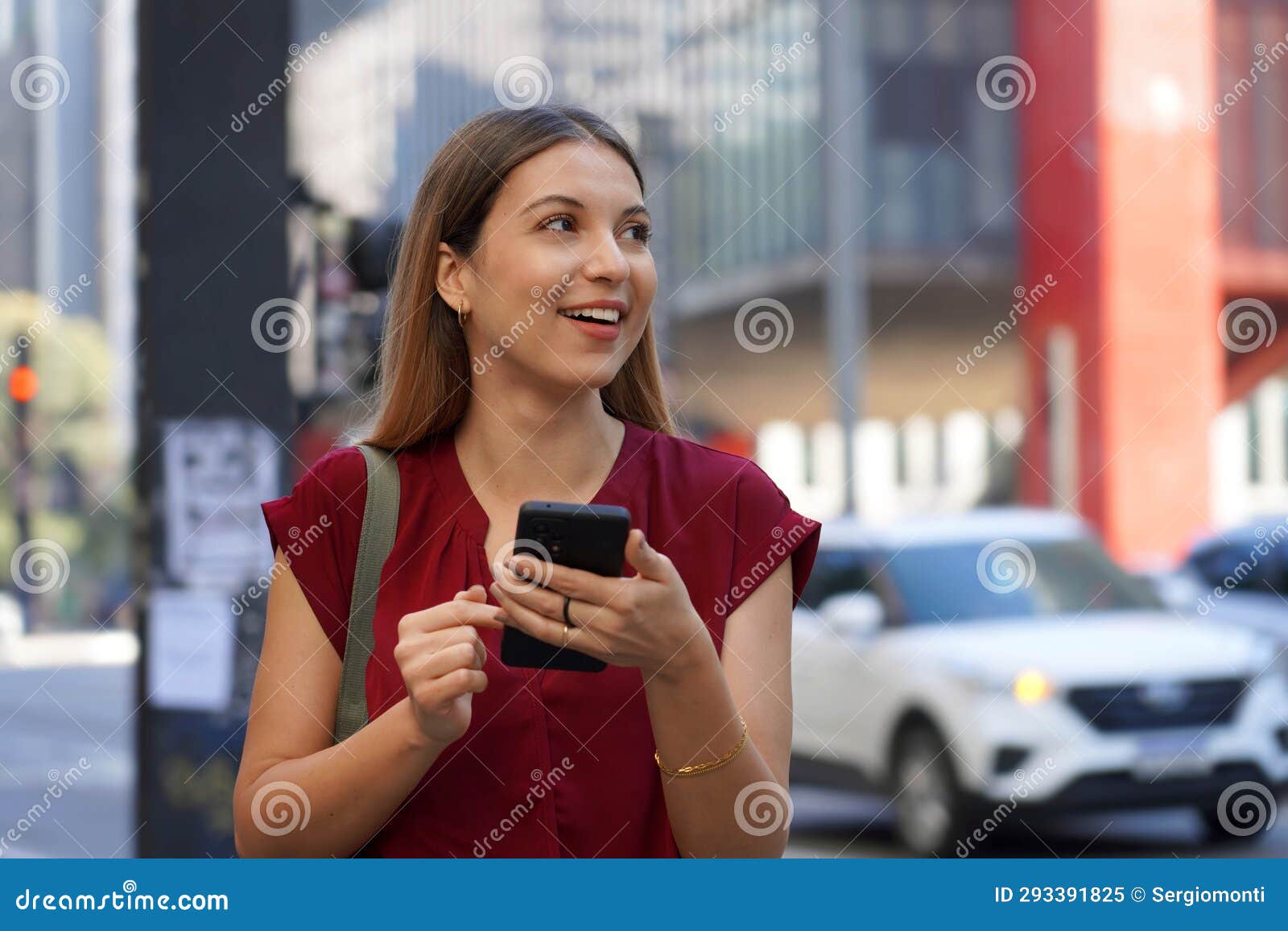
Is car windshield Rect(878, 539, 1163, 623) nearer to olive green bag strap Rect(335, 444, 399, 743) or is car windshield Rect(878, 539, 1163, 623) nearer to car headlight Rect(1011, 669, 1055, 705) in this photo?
car headlight Rect(1011, 669, 1055, 705)

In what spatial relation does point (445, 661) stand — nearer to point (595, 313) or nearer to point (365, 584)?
point (365, 584)

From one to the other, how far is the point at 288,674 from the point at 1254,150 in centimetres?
2524

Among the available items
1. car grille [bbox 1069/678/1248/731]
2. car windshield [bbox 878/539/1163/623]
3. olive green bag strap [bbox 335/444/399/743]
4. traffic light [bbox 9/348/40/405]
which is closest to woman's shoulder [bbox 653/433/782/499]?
olive green bag strap [bbox 335/444/399/743]

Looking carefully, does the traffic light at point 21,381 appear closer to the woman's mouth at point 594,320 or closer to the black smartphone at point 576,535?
the woman's mouth at point 594,320

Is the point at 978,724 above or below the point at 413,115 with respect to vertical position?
below

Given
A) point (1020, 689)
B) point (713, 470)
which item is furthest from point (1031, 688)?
point (713, 470)

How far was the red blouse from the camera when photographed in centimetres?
200

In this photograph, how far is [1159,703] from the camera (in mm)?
7824

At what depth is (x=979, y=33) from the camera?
2653cm

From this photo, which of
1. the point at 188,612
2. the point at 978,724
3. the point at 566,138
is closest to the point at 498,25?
the point at 978,724

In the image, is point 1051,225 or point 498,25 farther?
point 1051,225

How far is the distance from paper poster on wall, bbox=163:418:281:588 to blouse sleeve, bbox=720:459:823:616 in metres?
3.28

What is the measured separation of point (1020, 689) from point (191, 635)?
4220 mm
